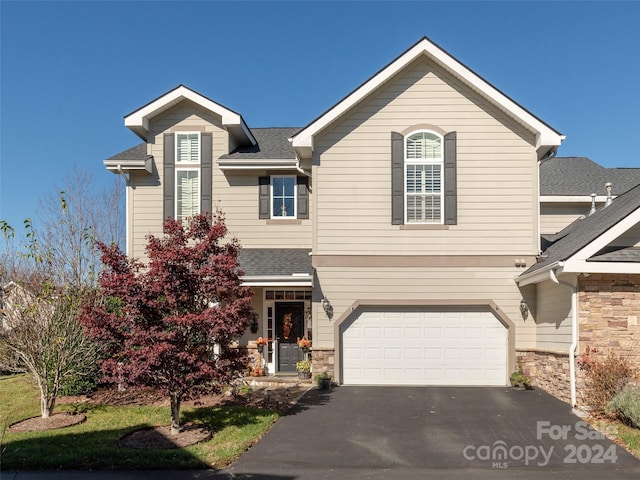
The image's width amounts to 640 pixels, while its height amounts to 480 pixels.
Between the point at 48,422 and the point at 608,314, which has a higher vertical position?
the point at 608,314

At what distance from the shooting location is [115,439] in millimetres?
10102

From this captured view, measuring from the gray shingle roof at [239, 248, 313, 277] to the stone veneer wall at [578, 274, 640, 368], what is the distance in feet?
20.7

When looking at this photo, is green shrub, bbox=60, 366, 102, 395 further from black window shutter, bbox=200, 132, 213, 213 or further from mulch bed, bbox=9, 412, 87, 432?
black window shutter, bbox=200, 132, 213, 213

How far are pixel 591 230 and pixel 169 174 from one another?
37.4 feet

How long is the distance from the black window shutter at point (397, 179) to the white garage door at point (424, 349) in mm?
2441

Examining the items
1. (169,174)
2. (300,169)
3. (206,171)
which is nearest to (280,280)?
(300,169)

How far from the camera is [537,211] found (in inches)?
595

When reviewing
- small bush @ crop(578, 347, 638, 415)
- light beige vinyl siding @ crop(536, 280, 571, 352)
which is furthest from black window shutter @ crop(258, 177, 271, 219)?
small bush @ crop(578, 347, 638, 415)

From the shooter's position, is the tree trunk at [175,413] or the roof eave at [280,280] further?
the roof eave at [280,280]

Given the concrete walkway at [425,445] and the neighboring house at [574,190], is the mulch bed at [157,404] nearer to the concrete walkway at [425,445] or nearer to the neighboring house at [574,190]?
the concrete walkway at [425,445]

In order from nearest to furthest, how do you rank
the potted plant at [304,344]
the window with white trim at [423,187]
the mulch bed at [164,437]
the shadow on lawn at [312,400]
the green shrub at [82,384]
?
1. the mulch bed at [164,437]
2. the shadow on lawn at [312,400]
3. the green shrub at [82,384]
4. the window with white trim at [423,187]
5. the potted plant at [304,344]

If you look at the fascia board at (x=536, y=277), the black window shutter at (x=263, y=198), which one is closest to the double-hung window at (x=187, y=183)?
the black window shutter at (x=263, y=198)

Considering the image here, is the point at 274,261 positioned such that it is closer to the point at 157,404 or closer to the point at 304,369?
the point at 304,369

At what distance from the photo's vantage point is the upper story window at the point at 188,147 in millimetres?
18062
